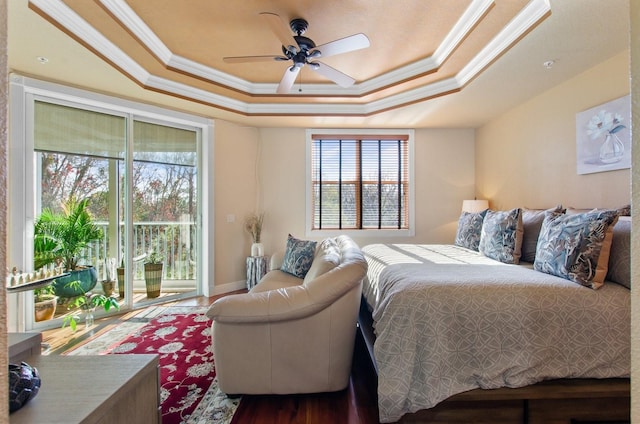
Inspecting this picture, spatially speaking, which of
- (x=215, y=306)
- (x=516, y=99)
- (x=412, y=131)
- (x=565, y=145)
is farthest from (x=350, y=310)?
(x=412, y=131)

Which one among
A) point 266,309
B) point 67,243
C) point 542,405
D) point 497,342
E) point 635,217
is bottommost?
point 542,405

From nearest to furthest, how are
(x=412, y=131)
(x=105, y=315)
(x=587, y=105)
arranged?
(x=587, y=105), (x=105, y=315), (x=412, y=131)

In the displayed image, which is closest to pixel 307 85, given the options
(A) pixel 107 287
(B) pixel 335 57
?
(B) pixel 335 57

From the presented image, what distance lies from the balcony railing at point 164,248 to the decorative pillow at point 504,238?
11.7 feet

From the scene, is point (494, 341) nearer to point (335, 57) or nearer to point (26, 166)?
point (335, 57)

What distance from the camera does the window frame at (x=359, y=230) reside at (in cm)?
427

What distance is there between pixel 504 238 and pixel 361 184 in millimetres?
2358

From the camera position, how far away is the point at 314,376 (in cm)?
166

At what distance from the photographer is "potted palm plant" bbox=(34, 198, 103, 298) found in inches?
106

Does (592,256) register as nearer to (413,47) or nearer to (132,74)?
(413,47)

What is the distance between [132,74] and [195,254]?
2.28 m

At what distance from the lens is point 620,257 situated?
1547mm

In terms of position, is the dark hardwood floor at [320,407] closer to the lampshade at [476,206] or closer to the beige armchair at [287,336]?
the beige armchair at [287,336]

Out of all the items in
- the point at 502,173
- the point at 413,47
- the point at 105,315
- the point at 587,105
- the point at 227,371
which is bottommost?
the point at 105,315
